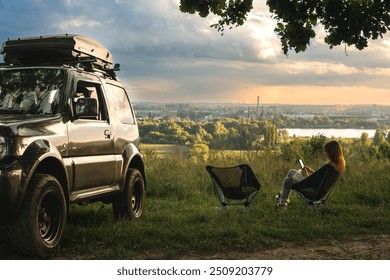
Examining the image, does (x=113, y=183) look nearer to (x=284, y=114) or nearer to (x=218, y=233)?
(x=218, y=233)

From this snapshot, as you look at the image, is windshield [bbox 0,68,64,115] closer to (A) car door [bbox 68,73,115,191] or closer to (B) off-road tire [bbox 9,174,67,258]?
(A) car door [bbox 68,73,115,191]

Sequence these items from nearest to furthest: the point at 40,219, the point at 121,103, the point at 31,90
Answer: the point at 40,219 < the point at 31,90 < the point at 121,103

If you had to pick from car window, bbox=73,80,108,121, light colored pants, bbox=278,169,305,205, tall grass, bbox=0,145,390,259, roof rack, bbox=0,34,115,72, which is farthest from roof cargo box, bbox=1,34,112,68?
light colored pants, bbox=278,169,305,205

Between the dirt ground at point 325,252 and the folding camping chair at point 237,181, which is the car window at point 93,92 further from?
the dirt ground at point 325,252

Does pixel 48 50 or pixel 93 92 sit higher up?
pixel 48 50

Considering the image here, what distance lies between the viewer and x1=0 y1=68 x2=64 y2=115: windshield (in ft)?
21.7

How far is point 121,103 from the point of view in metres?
8.79

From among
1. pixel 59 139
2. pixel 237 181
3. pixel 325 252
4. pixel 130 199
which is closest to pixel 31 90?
pixel 59 139

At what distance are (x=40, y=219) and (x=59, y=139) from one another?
91 centimetres

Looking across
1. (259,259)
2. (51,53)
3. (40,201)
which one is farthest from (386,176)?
(40,201)

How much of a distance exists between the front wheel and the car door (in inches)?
24.5

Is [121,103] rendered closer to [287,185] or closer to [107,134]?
[107,134]

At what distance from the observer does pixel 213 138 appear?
1620 cm

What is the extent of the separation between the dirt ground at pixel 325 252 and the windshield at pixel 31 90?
243 centimetres
